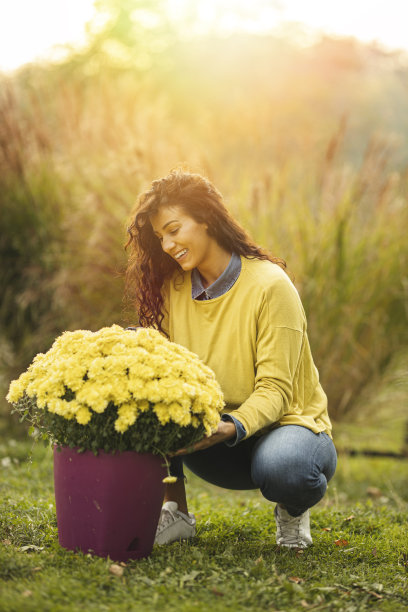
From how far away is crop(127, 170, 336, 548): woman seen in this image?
2.28 metres

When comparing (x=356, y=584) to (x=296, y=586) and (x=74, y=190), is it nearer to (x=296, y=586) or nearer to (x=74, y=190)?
(x=296, y=586)

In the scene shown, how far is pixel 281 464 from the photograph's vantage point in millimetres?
2215

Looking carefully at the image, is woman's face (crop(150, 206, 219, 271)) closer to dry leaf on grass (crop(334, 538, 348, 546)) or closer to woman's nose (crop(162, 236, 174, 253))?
woman's nose (crop(162, 236, 174, 253))

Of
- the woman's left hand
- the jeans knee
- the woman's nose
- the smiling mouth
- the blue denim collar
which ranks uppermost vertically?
the woman's nose

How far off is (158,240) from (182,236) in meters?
0.21

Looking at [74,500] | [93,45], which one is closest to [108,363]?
[74,500]

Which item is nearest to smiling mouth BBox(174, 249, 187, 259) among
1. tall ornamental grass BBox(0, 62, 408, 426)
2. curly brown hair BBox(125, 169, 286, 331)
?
curly brown hair BBox(125, 169, 286, 331)

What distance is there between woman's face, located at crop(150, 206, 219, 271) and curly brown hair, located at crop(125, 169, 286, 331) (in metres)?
0.02

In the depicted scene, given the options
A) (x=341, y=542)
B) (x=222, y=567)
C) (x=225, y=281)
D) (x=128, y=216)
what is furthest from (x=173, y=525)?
(x=128, y=216)

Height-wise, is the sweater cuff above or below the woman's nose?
below

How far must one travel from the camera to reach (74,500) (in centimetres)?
209

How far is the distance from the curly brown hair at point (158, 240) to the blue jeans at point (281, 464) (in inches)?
22.2

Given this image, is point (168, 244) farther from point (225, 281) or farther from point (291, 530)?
point (291, 530)

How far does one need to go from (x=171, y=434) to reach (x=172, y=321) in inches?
27.2
